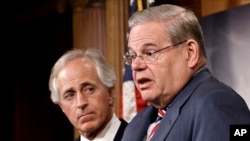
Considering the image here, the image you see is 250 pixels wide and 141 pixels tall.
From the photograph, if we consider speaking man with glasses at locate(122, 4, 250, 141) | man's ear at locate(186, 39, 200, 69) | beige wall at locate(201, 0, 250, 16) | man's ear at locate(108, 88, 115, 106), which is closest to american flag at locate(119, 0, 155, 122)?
beige wall at locate(201, 0, 250, 16)

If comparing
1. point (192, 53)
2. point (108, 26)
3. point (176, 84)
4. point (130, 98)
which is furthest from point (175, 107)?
point (108, 26)

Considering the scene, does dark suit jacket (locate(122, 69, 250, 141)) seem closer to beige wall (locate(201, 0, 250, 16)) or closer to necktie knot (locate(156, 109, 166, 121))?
necktie knot (locate(156, 109, 166, 121))

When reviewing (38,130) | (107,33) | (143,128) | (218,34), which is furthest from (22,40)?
(143,128)

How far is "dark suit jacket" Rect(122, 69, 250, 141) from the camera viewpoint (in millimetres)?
1459

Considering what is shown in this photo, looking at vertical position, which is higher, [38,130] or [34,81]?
[34,81]

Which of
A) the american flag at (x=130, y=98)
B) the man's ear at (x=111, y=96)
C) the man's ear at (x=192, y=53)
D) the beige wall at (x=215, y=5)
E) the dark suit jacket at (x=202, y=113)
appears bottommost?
the american flag at (x=130, y=98)

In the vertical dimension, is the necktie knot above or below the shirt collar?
above

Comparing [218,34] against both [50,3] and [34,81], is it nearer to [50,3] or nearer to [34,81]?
[50,3]

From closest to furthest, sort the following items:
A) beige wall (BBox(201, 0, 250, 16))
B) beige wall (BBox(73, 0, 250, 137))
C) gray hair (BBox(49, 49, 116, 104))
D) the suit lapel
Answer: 1. the suit lapel
2. gray hair (BBox(49, 49, 116, 104))
3. beige wall (BBox(201, 0, 250, 16))
4. beige wall (BBox(73, 0, 250, 137))

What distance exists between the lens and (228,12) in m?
3.04

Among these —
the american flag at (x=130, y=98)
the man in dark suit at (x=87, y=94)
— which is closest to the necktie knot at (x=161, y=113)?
the man in dark suit at (x=87, y=94)

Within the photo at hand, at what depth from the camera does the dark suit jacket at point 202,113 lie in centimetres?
146

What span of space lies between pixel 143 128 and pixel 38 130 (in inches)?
168

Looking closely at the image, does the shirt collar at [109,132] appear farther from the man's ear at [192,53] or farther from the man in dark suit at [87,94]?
the man's ear at [192,53]
